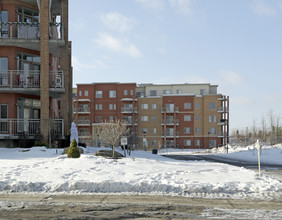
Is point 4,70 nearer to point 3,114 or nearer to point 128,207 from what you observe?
point 3,114

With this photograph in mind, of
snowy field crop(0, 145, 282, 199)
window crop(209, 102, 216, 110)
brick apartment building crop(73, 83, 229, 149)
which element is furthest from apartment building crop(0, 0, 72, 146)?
window crop(209, 102, 216, 110)

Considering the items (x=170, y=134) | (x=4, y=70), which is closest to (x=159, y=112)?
(x=170, y=134)

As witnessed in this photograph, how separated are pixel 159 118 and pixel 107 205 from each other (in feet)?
217

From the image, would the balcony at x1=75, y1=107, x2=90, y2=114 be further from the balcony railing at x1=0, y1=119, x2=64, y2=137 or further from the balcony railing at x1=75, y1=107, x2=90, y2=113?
the balcony railing at x1=0, y1=119, x2=64, y2=137

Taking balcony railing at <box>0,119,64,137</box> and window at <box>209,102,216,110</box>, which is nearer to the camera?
balcony railing at <box>0,119,64,137</box>

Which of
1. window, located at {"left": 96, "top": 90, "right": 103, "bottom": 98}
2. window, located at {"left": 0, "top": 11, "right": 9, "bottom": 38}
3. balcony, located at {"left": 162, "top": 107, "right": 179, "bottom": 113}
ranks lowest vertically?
balcony, located at {"left": 162, "top": 107, "right": 179, "bottom": 113}

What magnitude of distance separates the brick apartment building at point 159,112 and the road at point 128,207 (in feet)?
199

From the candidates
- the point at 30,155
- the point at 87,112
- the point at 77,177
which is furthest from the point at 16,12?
the point at 87,112

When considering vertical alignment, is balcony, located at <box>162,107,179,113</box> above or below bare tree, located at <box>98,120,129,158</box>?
above

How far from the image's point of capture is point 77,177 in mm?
11875

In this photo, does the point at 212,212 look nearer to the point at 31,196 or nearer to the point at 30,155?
the point at 31,196

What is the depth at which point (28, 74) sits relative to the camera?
25562mm

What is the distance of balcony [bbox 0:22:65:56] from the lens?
952 inches

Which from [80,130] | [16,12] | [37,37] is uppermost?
[16,12]
